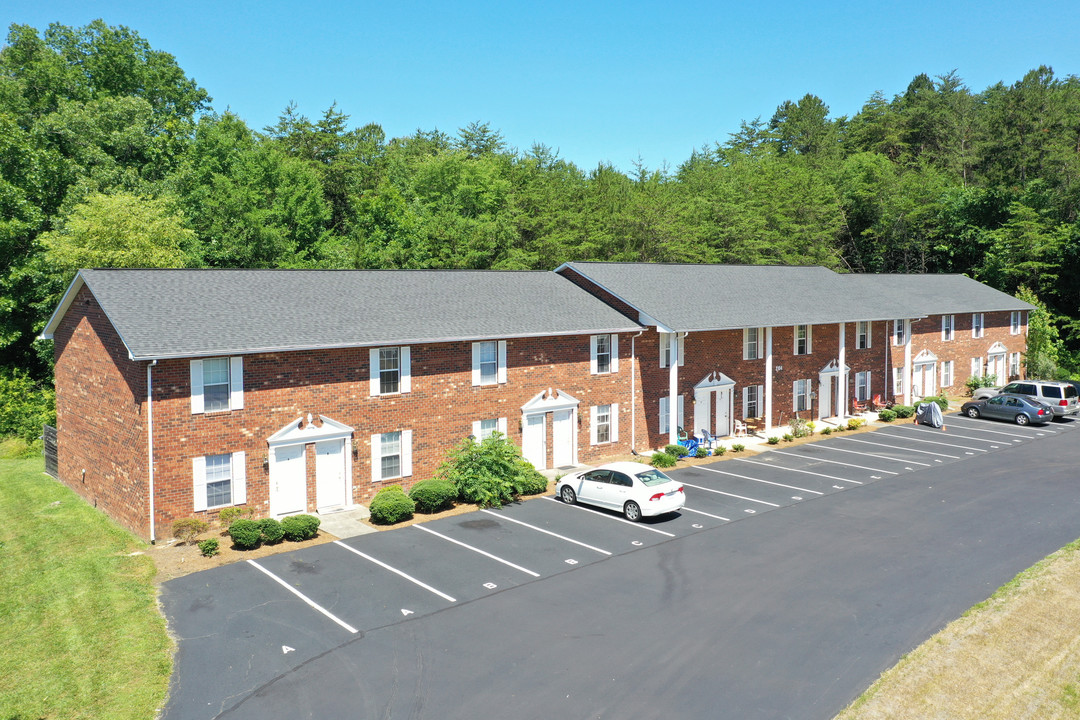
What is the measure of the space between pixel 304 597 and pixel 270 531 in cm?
402

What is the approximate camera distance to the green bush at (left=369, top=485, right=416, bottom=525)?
2161 centimetres

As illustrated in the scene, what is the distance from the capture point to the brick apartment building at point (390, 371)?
2066 centimetres

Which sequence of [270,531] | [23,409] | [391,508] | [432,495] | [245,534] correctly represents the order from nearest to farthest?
1. [245,534]
2. [270,531]
3. [391,508]
4. [432,495]
5. [23,409]

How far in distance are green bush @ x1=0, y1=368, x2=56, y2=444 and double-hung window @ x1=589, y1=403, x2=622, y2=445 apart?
2510cm

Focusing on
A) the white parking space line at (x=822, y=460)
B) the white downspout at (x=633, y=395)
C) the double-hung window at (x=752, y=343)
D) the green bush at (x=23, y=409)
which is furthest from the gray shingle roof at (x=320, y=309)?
the green bush at (x=23, y=409)

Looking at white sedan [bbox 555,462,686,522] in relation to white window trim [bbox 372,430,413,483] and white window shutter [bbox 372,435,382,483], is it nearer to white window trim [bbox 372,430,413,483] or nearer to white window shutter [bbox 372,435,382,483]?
white window trim [bbox 372,430,413,483]

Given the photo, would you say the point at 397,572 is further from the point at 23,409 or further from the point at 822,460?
the point at 23,409

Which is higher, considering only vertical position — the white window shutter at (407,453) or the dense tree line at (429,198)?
the dense tree line at (429,198)

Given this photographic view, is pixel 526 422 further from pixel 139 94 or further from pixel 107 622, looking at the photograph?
pixel 139 94

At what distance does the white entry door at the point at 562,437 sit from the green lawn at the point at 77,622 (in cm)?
1422

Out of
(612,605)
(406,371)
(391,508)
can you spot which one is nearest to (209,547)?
(391,508)

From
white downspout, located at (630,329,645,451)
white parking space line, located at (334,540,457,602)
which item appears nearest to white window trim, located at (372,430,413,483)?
white parking space line, located at (334,540,457,602)

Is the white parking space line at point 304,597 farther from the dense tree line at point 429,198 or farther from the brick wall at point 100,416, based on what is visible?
the dense tree line at point 429,198

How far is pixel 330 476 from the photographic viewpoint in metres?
22.9
